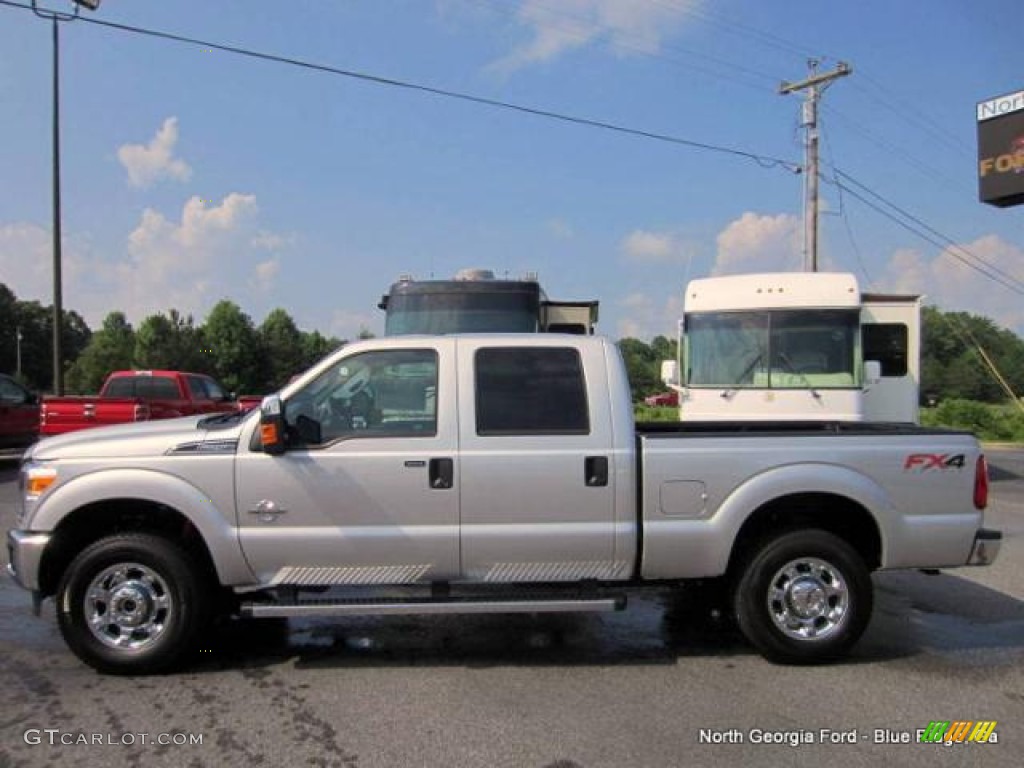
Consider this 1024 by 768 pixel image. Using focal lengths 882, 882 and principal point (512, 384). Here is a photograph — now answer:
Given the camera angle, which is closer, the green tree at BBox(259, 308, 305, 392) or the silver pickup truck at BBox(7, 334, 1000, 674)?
the silver pickup truck at BBox(7, 334, 1000, 674)

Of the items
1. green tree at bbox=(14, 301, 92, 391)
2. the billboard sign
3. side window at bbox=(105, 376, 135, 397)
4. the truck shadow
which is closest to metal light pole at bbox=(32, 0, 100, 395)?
side window at bbox=(105, 376, 135, 397)

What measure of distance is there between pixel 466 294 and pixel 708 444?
6.07 m

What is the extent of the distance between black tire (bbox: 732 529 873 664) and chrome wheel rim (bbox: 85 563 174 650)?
136 inches

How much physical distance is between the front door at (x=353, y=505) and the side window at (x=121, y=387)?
48.9 feet

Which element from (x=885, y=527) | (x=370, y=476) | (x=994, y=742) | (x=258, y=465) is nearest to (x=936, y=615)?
(x=885, y=527)

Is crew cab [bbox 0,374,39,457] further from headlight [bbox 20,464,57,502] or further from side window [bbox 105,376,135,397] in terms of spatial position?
headlight [bbox 20,464,57,502]

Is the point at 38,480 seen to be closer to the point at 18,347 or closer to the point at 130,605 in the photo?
the point at 130,605

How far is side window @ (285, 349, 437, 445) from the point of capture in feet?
17.2

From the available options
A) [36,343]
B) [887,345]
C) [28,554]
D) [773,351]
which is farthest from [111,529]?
[36,343]

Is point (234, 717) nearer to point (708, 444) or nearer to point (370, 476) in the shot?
point (370, 476)

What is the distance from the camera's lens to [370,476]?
5133 mm

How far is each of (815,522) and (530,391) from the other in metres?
2.04

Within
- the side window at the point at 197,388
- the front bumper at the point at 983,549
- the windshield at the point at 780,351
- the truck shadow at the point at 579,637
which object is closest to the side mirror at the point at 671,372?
the windshield at the point at 780,351

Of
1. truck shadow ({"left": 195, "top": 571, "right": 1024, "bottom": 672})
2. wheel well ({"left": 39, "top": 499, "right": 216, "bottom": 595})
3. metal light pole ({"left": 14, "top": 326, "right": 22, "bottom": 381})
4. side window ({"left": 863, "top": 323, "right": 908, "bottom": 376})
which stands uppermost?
metal light pole ({"left": 14, "top": 326, "right": 22, "bottom": 381})
